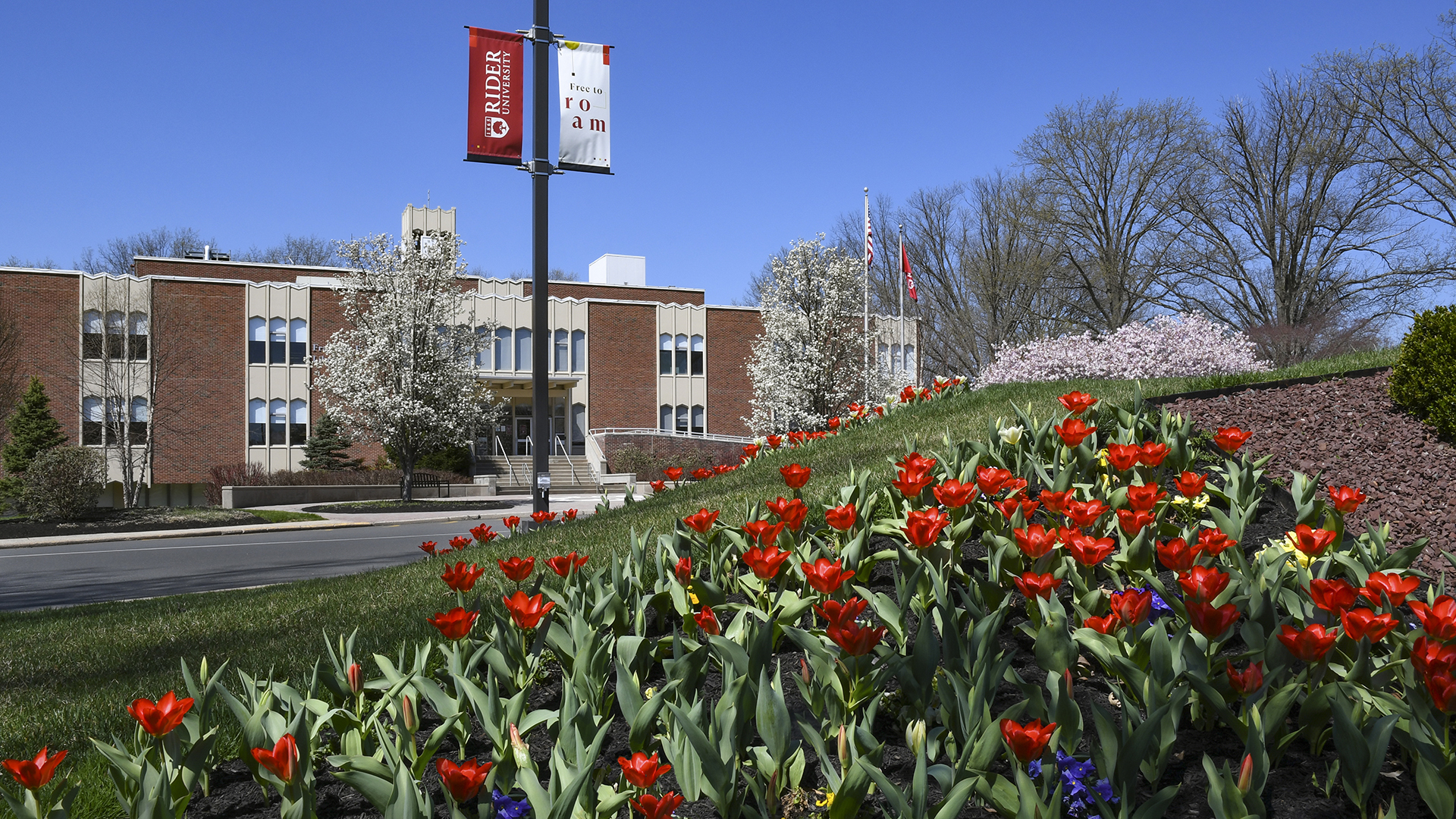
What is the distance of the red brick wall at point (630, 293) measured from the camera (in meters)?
48.8

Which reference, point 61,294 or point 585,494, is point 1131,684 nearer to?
point 585,494

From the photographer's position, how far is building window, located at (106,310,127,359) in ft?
91.2

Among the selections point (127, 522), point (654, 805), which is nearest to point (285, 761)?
point (654, 805)

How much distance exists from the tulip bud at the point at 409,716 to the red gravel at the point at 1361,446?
491cm

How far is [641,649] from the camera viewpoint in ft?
9.78

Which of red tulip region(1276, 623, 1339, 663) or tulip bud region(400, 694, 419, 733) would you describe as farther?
tulip bud region(400, 694, 419, 733)

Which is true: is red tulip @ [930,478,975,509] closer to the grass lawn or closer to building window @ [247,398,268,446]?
the grass lawn

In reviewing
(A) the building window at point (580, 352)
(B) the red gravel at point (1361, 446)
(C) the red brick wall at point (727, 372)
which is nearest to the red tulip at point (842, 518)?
(B) the red gravel at point (1361, 446)

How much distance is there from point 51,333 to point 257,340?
22.7 ft

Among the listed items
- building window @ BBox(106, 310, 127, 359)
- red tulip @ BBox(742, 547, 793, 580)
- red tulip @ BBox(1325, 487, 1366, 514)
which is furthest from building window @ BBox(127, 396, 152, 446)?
red tulip @ BBox(1325, 487, 1366, 514)

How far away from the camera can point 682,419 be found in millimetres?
43500

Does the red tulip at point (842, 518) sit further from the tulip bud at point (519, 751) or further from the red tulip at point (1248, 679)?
the tulip bud at point (519, 751)

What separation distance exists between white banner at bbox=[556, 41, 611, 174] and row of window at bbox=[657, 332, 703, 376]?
3314cm

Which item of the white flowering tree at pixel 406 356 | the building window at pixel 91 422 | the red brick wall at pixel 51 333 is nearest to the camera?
the white flowering tree at pixel 406 356
